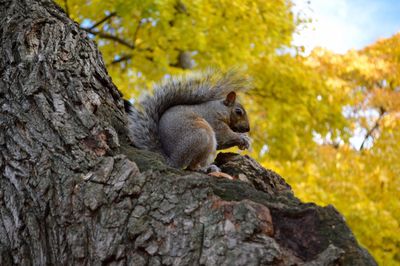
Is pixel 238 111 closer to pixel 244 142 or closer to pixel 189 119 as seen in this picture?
pixel 244 142

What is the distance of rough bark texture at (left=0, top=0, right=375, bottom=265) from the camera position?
1618mm

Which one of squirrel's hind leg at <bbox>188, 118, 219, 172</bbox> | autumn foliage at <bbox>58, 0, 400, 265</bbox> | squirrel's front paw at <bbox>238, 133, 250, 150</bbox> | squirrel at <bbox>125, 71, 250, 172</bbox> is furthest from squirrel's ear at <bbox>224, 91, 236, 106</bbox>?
autumn foliage at <bbox>58, 0, 400, 265</bbox>

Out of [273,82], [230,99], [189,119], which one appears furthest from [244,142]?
[273,82]

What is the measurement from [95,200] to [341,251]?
86cm

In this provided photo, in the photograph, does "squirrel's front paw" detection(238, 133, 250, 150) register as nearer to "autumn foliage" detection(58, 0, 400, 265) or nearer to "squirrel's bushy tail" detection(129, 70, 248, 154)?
"squirrel's bushy tail" detection(129, 70, 248, 154)

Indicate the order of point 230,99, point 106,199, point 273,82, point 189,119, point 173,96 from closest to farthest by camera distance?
1. point 106,199
2. point 189,119
3. point 173,96
4. point 230,99
5. point 273,82

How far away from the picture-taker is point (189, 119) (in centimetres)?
315

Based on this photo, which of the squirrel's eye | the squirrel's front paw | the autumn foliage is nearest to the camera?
the squirrel's front paw

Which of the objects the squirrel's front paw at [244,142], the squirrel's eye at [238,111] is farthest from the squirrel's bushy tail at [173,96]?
the squirrel's front paw at [244,142]

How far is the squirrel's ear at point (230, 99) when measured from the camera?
Answer: 365cm

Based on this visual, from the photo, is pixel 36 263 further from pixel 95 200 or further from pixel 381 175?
pixel 381 175

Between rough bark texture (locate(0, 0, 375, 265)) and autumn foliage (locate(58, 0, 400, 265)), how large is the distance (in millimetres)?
4187

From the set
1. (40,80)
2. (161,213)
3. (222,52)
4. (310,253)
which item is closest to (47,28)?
(40,80)

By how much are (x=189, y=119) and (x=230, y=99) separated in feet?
2.08
